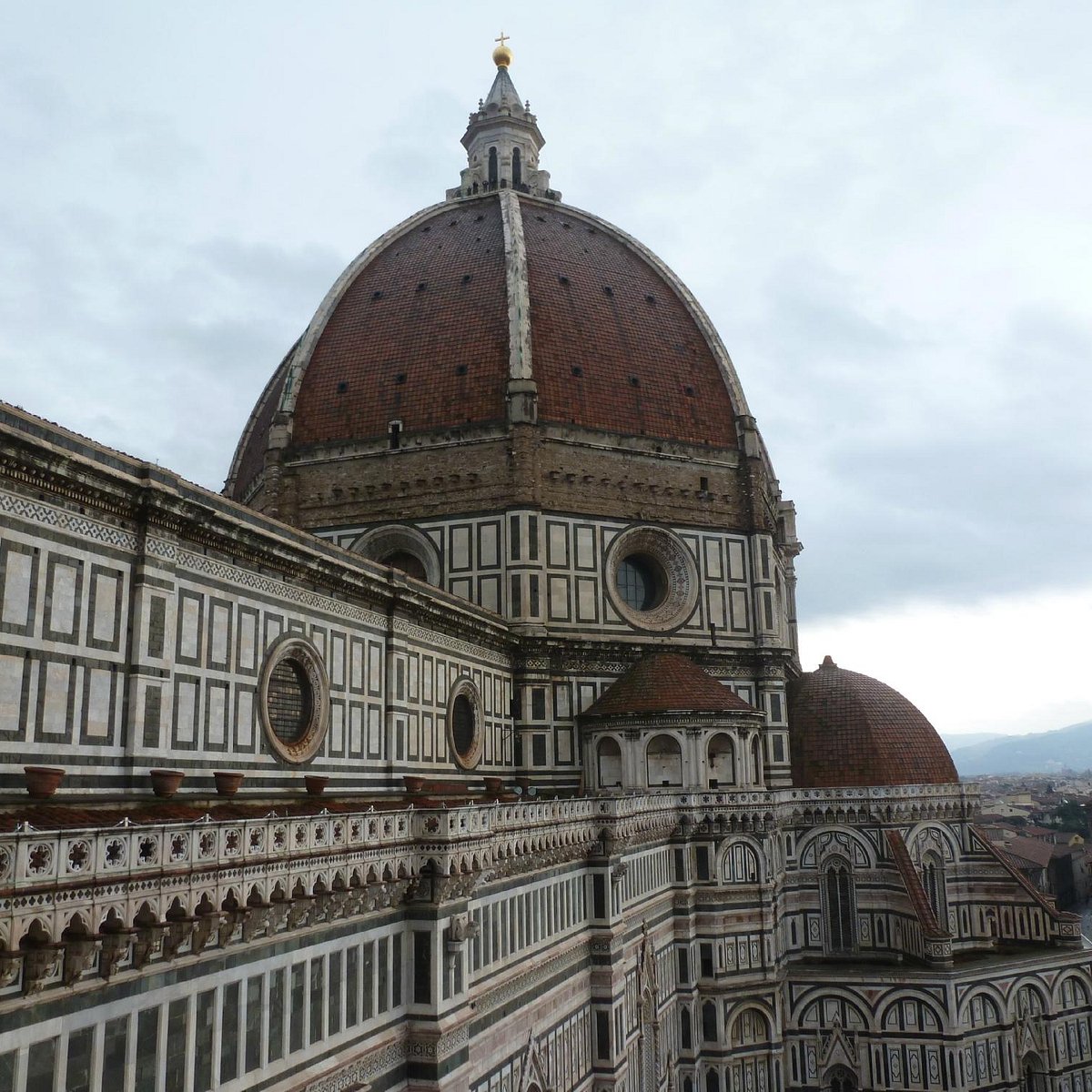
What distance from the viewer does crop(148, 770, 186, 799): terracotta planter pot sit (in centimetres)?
1816

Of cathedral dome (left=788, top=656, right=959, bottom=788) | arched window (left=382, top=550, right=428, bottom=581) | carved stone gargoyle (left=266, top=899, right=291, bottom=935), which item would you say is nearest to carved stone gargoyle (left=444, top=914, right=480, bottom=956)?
carved stone gargoyle (left=266, top=899, right=291, bottom=935)

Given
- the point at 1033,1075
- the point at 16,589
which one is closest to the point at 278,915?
the point at 16,589

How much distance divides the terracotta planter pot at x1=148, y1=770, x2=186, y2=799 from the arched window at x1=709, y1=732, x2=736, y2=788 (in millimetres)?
23550

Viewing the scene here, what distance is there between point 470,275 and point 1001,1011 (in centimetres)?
3469

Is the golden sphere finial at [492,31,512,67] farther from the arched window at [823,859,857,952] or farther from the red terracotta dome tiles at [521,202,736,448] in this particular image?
the arched window at [823,859,857,952]

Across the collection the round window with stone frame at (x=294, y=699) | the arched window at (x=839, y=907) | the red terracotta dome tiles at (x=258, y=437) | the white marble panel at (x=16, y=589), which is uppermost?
the red terracotta dome tiles at (x=258, y=437)

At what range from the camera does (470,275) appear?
46.4 meters

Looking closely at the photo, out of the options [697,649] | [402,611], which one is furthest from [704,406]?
[402,611]

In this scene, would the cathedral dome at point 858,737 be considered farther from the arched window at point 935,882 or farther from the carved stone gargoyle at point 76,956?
the carved stone gargoyle at point 76,956

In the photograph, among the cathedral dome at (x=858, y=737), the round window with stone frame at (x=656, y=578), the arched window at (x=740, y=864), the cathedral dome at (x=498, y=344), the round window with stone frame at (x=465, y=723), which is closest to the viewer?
the round window with stone frame at (x=465, y=723)

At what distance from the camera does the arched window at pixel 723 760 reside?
127ft

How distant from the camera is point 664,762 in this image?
126ft

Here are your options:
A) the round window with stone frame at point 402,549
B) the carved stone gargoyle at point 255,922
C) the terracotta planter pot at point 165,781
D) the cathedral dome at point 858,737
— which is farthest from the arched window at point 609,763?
the carved stone gargoyle at point 255,922

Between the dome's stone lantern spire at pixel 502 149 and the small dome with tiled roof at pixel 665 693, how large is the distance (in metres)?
27.2
